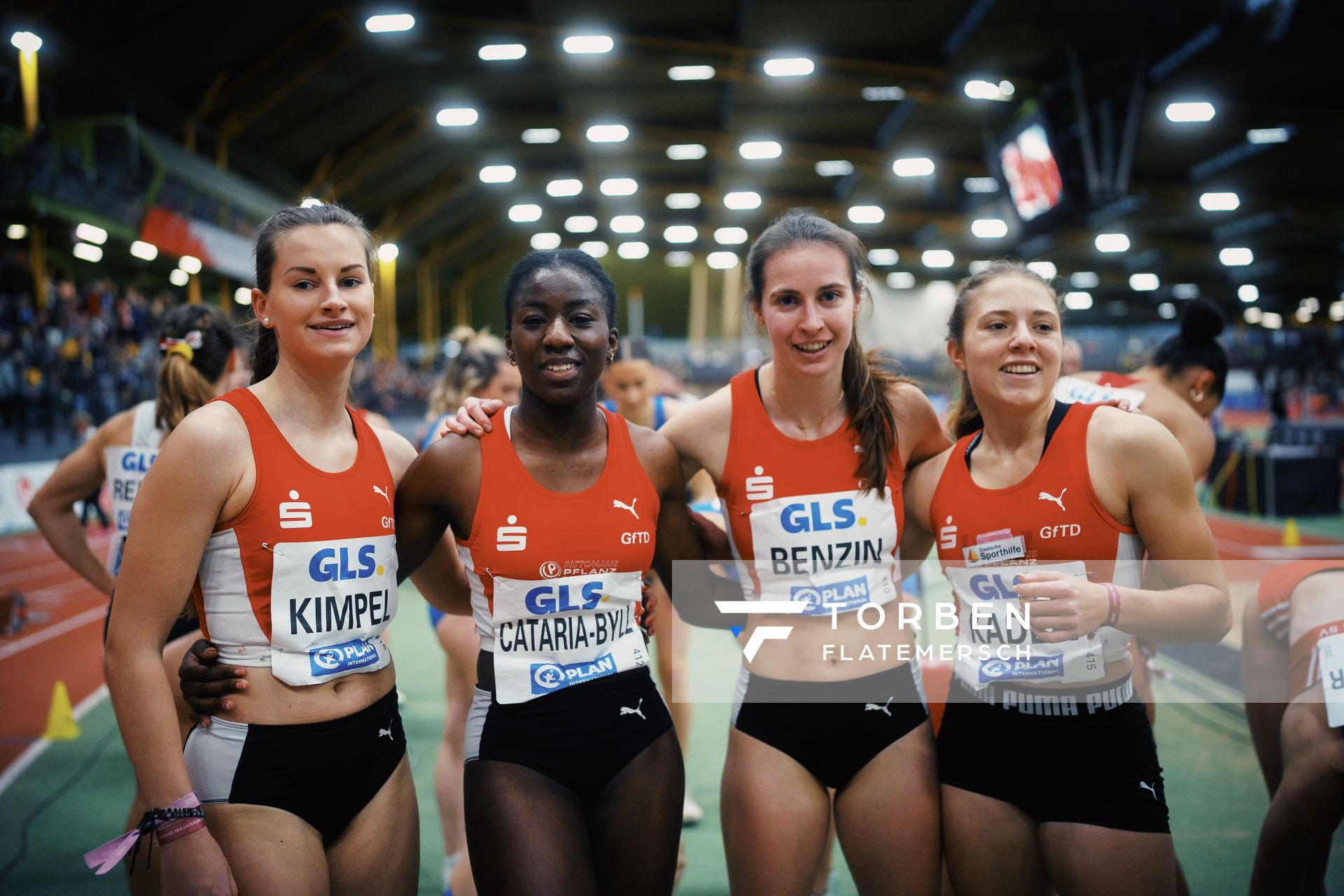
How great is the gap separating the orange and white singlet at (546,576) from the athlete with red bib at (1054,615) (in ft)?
2.86

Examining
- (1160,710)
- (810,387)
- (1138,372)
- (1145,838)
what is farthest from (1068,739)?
(1160,710)

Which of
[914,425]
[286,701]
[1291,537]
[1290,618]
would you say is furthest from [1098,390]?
[1291,537]

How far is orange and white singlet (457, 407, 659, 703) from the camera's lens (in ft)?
6.61

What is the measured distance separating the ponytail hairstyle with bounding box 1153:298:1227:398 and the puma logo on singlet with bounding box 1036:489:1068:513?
1.85 m

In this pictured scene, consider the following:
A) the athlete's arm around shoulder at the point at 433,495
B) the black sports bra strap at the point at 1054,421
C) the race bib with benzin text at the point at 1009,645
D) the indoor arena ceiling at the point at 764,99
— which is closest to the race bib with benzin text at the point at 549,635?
the athlete's arm around shoulder at the point at 433,495

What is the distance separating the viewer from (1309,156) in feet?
56.5

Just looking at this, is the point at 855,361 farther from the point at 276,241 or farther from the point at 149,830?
the point at 149,830

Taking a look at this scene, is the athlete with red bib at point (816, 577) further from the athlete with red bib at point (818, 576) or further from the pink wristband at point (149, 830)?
the pink wristband at point (149, 830)

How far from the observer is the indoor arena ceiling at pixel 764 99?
12.3 m

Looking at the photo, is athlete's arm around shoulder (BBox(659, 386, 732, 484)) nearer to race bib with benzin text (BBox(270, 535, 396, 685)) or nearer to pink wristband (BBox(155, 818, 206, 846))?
race bib with benzin text (BBox(270, 535, 396, 685))

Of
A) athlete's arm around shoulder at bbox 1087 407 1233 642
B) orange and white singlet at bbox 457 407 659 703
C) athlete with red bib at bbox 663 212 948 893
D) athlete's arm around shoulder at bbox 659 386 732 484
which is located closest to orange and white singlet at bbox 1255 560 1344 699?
athlete's arm around shoulder at bbox 1087 407 1233 642

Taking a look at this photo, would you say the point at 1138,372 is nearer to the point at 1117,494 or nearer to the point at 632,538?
the point at 1117,494

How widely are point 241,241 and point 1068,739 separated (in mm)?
20382

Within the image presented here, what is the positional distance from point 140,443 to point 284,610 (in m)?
1.83
